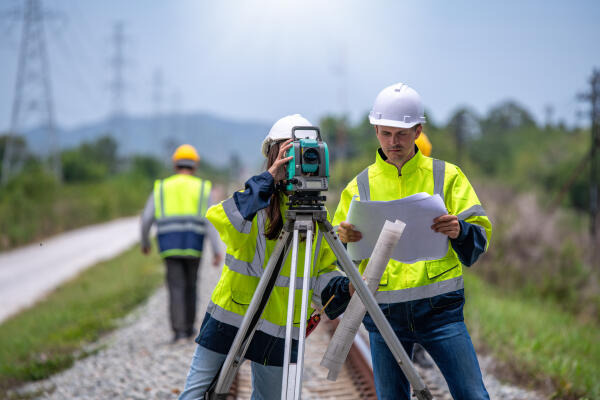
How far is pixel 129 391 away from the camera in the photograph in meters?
4.75

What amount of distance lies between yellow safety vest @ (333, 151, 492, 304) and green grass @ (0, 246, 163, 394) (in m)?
4.29

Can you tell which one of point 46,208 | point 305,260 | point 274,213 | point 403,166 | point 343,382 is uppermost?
point 403,166

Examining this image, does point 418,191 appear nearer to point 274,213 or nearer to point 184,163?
point 274,213

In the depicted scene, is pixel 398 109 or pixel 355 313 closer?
pixel 355 313

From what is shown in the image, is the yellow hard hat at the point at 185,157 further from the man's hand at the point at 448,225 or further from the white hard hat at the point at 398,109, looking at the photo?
the man's hand at the point at 448,225

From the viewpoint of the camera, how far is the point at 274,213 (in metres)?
2.52

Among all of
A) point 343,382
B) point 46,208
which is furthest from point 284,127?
point 46,208

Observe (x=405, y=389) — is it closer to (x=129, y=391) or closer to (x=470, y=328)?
(x=129, y=391)

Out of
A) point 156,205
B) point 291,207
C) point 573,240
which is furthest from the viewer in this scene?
point 573,240

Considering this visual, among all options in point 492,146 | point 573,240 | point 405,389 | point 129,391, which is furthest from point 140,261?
point 492,146

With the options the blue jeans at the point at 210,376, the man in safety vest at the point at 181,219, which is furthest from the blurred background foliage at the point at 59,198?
the blue jeans at the point at 210,376

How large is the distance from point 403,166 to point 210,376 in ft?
4.03

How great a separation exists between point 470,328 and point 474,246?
15.4 feet

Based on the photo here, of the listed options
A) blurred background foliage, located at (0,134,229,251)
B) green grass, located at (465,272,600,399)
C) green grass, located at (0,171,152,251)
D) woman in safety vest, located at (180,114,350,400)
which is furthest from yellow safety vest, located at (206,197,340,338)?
blurred background foliage, located at (0,134,229,251)
